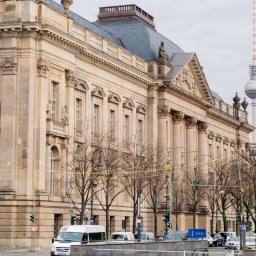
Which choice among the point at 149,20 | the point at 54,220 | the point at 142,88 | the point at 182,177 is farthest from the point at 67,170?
the point at 149,20

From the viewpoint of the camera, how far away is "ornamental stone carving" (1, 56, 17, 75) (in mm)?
69500

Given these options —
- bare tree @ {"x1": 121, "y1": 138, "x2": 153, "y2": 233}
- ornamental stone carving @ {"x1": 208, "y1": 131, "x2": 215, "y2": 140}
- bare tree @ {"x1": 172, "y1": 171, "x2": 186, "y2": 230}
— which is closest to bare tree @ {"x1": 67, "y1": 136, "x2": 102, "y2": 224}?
bare tree @ {"x1": 121, "y1": 138, "x2": 153, "y2": 233}

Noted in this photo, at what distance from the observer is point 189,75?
352 feet

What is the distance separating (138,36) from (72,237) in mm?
54404

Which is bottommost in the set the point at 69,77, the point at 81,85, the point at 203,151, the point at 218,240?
the point at 218,240

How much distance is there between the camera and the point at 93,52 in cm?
8138

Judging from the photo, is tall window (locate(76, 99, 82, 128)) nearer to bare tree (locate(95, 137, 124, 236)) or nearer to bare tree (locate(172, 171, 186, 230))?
bare tree (locate(95, 137, 124, 236))

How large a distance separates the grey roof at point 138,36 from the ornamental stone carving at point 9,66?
3443cm

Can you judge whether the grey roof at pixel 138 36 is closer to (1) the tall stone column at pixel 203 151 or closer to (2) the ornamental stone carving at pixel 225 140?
(1) the tall stone column at pixel 203 151

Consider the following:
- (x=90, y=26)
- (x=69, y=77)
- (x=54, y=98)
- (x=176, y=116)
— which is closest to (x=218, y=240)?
(x=176, y=116)

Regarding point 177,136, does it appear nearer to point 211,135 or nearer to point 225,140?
point 211,135

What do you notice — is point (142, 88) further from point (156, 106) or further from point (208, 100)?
point (208, 100)

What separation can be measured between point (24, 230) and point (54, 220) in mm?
5442

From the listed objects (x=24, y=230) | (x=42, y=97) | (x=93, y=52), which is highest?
(x=93, y=52)
